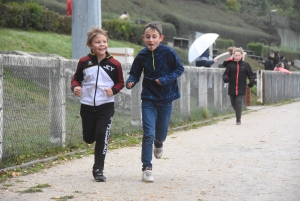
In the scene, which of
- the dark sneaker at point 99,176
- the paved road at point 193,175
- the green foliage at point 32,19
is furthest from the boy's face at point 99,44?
the green foliage at point 32,19

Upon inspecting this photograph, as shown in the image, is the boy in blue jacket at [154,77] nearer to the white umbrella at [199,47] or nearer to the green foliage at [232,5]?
the white umbrella at [199,47]

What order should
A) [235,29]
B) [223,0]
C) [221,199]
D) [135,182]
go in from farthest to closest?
1. [223,0]
2. [235,29]
3. [135,182]
4. [221,199]

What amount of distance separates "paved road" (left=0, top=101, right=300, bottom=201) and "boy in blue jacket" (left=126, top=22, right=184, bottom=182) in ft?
2.05

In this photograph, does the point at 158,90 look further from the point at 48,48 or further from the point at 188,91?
the point at 48,48

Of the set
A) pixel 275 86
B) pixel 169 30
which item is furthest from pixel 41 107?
pixel 169 30

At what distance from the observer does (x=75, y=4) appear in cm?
1437

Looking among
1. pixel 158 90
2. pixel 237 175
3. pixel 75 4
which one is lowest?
pixel 237 175

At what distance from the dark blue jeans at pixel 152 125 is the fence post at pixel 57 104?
247 cm

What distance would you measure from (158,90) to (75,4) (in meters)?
5.70

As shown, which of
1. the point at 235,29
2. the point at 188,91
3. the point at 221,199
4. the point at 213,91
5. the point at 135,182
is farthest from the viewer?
the point at 235,29

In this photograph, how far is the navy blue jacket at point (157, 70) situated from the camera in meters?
9.05

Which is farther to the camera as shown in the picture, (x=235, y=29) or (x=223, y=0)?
(x=223, y=0)

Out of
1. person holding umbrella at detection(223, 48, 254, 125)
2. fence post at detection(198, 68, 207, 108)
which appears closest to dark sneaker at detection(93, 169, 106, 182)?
person holding umbrella at detection(223, 48, 254, 125)

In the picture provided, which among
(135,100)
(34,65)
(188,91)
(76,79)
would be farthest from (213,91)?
(76,79)
